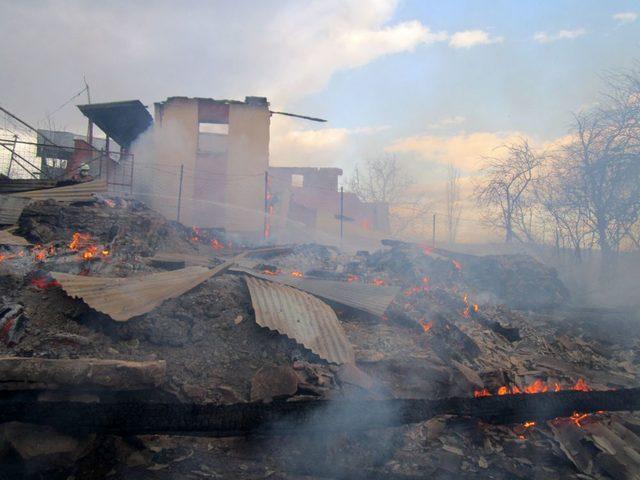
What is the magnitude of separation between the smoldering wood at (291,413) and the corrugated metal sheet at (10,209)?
831 cm

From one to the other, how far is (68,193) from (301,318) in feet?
30.8

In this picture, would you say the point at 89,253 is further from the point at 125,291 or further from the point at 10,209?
the point at 10,209

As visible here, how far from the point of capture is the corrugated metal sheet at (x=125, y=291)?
13.9 ft

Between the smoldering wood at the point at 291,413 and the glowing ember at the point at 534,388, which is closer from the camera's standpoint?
the smoldering wood at the point at 291,413

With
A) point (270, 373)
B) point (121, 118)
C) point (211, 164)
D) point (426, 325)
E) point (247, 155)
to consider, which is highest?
point (121, 118)

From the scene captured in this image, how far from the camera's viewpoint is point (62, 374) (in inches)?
119

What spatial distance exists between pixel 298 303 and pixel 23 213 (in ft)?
24.9

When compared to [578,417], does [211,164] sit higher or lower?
higher

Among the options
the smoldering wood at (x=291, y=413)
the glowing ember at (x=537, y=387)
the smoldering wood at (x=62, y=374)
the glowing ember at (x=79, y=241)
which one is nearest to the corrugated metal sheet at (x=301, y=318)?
the smoldering wood at (x=291, y=413)

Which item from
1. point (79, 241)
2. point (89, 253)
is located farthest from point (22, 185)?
point (89, 253)

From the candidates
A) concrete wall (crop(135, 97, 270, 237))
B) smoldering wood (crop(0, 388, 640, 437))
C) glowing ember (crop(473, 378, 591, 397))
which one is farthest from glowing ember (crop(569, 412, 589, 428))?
concrete wall (crop(135, 97, 270, 237))

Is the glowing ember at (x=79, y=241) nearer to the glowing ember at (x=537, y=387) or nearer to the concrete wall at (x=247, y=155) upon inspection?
the glowing ember at (x=537, y=387)

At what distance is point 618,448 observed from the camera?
12.0 feet

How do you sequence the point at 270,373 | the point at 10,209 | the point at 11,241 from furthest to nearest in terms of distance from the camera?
1. the point at 10,209
2. the point at 11,241
3. the point at 270,373
